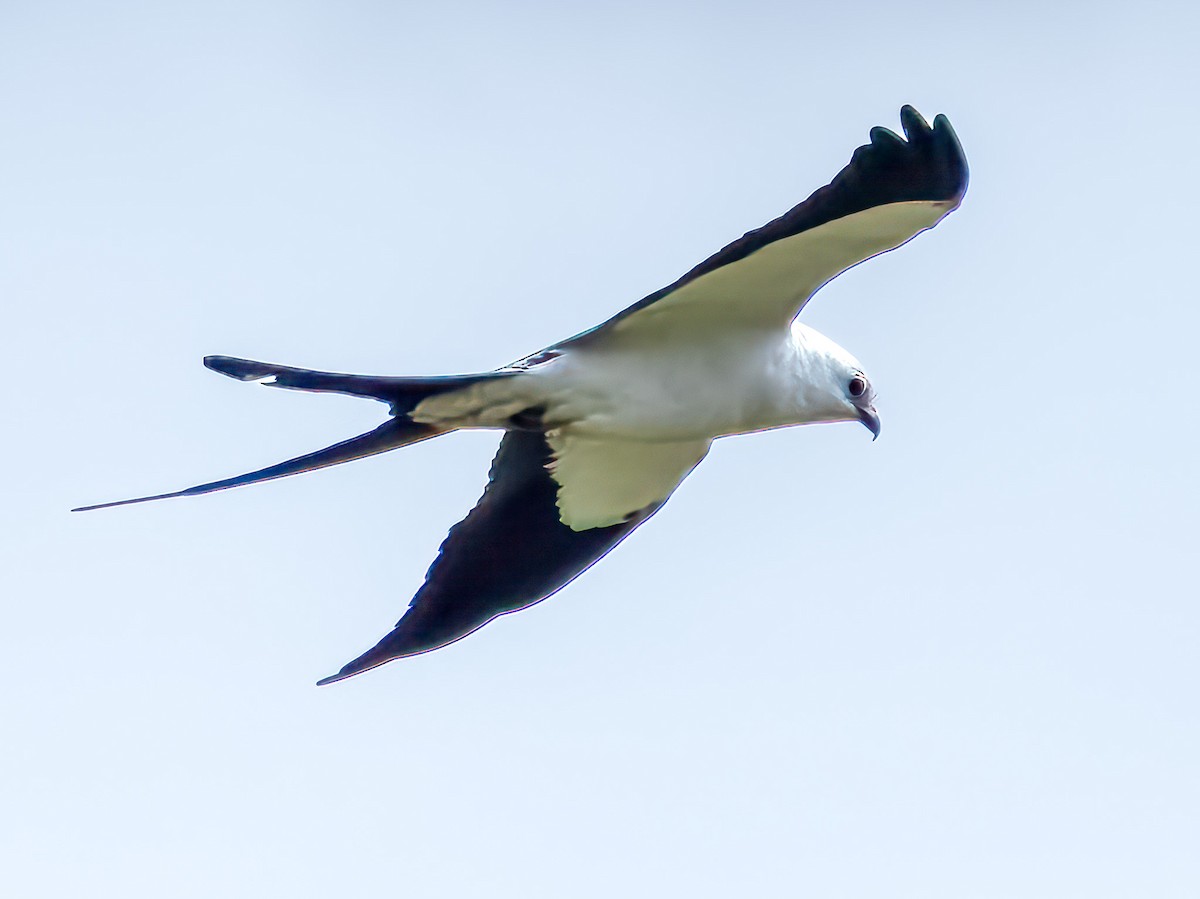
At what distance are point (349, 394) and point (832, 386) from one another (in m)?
2.00

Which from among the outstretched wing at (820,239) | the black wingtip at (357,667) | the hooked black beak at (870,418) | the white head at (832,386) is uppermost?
the outstretched wing at (820,239)

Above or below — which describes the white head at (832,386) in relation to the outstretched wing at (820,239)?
below

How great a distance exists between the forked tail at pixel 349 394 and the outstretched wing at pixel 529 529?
0.86 meters

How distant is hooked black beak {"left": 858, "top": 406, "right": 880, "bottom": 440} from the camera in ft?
24.5

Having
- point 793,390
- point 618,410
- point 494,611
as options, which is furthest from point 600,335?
point 494,611

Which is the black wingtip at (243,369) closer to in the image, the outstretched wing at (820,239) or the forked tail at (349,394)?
the forked tail at (349,394)

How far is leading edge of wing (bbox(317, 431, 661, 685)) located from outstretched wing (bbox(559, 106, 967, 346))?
94cm

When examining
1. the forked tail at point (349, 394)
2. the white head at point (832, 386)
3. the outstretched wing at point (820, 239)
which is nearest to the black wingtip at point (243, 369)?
the forked tail at point (349, 394)

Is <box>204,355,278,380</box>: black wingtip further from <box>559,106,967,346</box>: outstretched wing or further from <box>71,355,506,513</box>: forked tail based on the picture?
<box>559,106,967,346</box>: outstretched wing

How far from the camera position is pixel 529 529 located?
8.09 m

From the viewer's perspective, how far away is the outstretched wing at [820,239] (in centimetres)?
632

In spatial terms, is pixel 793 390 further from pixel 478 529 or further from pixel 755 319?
pixel 478 529

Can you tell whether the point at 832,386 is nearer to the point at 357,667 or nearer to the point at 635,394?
the point at 635,394

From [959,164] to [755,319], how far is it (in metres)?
1.21
